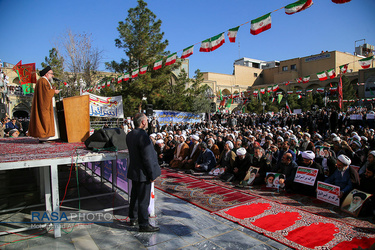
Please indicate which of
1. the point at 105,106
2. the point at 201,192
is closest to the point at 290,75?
the point at 105,106

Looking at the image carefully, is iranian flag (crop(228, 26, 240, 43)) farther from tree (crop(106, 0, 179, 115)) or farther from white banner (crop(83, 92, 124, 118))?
tree (crop(106, 0, 179, 115))

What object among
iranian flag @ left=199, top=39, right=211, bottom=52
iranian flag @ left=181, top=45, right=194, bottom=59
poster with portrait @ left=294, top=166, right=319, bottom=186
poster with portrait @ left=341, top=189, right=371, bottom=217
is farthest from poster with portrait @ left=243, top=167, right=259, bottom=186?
iranian flag @ left=181, top=45, right=194, bottom=59

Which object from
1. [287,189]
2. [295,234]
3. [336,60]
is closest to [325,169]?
[287,189]

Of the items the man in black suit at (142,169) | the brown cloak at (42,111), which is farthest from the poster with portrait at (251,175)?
the brown cloak at (42,111)

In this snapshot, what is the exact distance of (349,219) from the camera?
4.00m

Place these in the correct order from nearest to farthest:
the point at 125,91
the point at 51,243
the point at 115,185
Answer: the point at 51,243 → the point at 115,185 → the point at 125,91

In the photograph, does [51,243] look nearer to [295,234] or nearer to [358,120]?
[295,234]

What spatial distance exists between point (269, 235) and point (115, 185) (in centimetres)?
327

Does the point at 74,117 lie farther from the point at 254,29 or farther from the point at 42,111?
the point at 254,29

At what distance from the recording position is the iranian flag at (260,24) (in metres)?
7.46

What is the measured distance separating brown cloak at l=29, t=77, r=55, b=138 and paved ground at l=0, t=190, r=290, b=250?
72.2 inches

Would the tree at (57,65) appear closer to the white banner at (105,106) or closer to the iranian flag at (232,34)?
the white banner at (105,106)

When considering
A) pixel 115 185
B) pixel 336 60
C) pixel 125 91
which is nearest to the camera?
pixel 115 185

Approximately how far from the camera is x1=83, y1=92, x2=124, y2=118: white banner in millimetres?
11750
